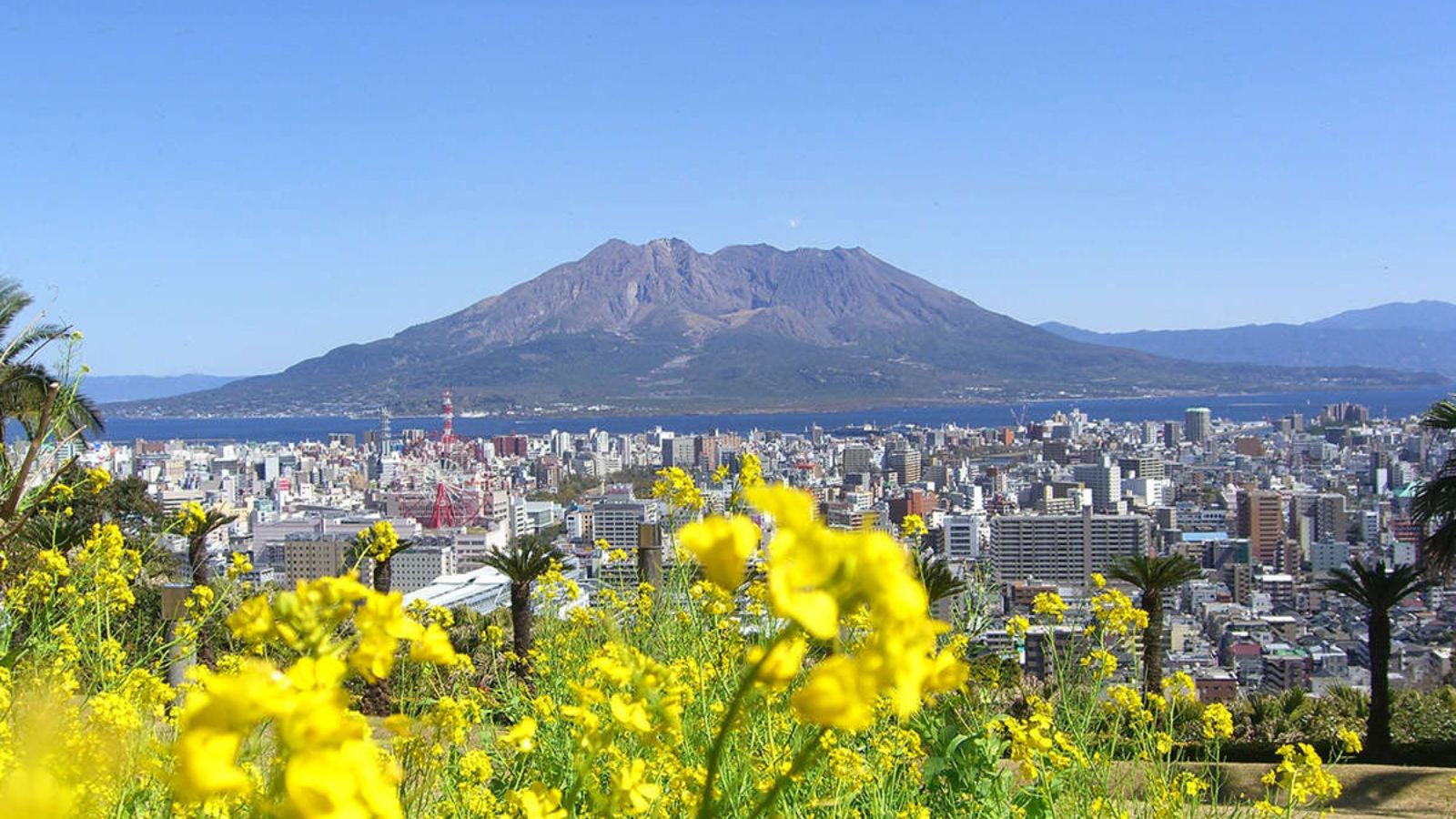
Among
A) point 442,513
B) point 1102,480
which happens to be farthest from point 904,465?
point 442,513

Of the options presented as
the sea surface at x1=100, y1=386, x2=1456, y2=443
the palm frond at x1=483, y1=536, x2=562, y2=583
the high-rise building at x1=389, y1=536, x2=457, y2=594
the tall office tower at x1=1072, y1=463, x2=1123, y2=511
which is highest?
the palm frond at x1=483, y1=536, x2=562, y2=583

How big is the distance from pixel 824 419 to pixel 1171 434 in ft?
136

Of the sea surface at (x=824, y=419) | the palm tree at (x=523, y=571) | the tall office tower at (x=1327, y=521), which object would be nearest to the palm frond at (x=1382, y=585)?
the palm tree at (x=523, y=571)

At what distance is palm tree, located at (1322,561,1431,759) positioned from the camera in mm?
8352

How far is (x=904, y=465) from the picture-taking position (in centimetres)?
6103

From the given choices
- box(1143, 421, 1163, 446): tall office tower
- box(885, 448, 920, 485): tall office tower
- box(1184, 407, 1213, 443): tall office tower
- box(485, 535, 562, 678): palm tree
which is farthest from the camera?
box(1184, 407, 1213, 443): tall office tower

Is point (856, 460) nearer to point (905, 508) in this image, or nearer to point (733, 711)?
point (905, 508)

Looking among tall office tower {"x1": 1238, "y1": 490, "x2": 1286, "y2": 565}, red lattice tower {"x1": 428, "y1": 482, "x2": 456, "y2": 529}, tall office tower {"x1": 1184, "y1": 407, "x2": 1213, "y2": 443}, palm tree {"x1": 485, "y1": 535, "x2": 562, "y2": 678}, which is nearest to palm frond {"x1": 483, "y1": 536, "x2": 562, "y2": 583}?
palm tree {"x1": 485, "y1": 535, "x2": 562, "y2": 678}

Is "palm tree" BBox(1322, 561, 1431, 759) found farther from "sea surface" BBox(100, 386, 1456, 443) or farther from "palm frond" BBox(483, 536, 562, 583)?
"sea surface" BBox(100, 386, 1456, 443)

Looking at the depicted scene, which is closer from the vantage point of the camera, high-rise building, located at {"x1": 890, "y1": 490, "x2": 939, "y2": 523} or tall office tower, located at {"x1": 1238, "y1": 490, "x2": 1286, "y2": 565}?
high-rise building, located at {"x1": 890, "y1": 490, "x2": 939, "y2": 523}

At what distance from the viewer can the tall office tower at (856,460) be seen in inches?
2314

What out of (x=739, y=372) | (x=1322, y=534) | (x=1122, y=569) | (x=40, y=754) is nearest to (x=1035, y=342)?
(x=739, y=372)

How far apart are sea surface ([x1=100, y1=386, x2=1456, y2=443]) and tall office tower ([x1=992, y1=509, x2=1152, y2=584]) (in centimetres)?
8215

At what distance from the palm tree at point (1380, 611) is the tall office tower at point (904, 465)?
46112 mm
